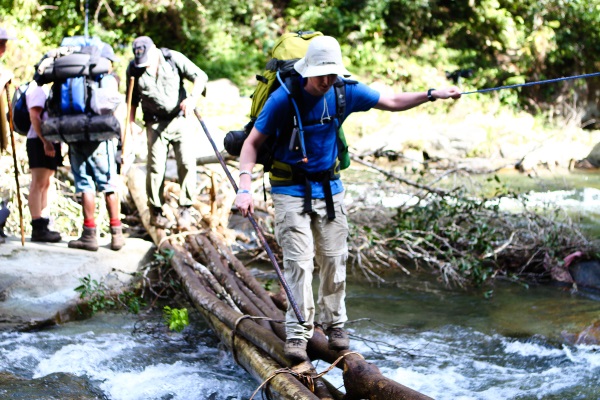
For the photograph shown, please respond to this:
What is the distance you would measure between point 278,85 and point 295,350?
159 cm

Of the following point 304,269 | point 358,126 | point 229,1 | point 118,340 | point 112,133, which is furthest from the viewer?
point 229,1

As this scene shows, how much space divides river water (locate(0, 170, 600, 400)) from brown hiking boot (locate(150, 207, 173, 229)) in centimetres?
116

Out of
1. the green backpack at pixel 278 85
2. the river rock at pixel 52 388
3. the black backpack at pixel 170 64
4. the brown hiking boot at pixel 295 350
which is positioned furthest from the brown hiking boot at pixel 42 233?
the brown hiking boot at pixel 295 350

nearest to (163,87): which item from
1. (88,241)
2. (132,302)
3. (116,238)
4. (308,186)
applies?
(116,238)

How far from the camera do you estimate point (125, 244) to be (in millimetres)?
7500

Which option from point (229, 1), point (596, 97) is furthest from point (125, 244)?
point (596, 97)

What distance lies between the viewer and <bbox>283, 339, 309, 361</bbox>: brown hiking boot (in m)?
4.34

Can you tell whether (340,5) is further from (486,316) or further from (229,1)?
(486,316)

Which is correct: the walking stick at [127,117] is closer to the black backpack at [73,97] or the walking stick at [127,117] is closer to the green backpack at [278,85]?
the black backpack at [73,97]

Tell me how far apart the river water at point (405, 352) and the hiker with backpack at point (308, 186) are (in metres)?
0.89

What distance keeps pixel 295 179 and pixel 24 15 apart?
1670 cm

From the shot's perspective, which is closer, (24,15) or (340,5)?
(24,15)

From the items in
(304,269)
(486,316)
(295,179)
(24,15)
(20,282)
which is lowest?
(486,316)

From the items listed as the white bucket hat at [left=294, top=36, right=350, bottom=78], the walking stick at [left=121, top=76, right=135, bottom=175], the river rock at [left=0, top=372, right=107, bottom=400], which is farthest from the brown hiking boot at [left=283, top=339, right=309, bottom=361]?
the walking stick at [left=121, top=76, right=135, bottom=175]
